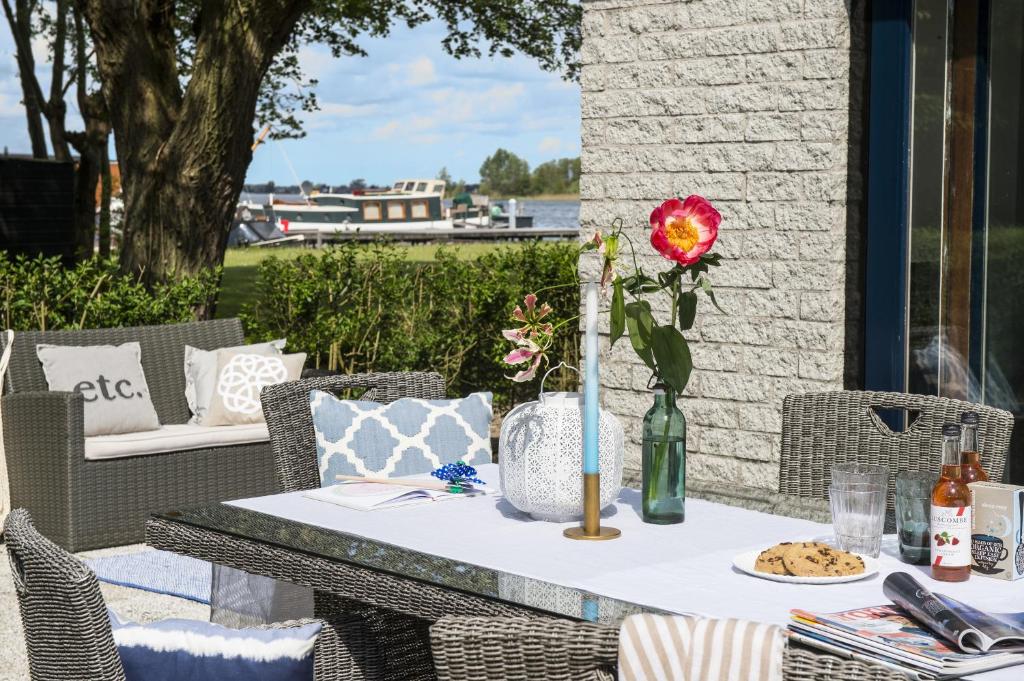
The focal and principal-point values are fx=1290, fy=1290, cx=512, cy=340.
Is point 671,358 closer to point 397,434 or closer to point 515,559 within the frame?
point 515,559

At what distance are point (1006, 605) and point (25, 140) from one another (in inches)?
598

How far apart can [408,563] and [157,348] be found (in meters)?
4.17

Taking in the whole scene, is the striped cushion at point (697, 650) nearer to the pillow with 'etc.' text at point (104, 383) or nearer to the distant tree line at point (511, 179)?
the pillow with 'etc.' text at point (104, 383)

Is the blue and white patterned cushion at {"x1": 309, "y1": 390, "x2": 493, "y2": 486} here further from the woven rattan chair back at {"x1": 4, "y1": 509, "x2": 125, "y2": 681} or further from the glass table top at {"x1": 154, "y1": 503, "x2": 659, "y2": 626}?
the woven rattan chair back at {"x1": 4, "y1": 509, "x2": 125, "y2": 681}

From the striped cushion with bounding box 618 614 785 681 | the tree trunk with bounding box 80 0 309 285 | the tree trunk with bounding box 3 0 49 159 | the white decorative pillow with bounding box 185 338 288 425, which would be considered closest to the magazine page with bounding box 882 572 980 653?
the striped cushion with bounding box 618 614 785 681

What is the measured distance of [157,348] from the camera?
6.05 m

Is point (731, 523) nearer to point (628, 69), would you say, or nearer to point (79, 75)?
point (628, 69)

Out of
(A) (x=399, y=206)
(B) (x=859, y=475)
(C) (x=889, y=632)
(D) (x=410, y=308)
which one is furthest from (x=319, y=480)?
(A) (x=399, y=206)

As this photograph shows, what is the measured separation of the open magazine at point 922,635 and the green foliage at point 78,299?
541 cm

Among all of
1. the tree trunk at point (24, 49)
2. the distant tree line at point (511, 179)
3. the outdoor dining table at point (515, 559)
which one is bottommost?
the outdoor dining table at point (515, 559)

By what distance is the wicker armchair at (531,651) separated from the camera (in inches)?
56.6

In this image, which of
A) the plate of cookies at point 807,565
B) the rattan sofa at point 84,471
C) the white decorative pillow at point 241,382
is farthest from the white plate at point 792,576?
the white decorative pillow at point 241,382

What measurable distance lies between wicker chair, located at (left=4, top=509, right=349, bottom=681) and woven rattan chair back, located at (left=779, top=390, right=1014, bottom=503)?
65.0 inches

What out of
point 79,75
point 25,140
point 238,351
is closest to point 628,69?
point 238,351
